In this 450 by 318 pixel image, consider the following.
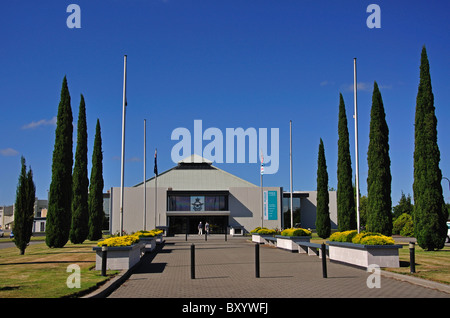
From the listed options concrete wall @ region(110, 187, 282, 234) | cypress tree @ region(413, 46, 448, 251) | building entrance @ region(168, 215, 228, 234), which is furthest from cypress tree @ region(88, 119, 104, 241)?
cypress tree @ region(413, 46, 448, 251)

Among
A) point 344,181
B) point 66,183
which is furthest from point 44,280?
point 344,181

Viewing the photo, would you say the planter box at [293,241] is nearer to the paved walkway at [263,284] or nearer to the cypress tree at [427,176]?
A: the cypress tree at [427,176]

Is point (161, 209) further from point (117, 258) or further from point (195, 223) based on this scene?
point (117, 258)

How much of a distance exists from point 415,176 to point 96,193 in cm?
2711

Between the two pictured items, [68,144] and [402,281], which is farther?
[68,144]

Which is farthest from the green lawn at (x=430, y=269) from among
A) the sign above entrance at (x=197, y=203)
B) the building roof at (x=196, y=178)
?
the building roof at (x=196, y=178)

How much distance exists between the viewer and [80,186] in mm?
37594

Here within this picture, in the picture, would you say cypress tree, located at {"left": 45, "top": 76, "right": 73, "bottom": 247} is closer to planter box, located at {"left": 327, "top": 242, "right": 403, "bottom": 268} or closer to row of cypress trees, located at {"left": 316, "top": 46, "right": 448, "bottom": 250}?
row of cypress trees, located at {"left": 316, "top": 46, "right": 448, "bottom": 250}

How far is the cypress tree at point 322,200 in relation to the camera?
147ft
